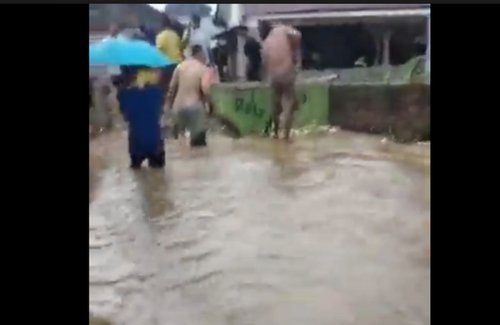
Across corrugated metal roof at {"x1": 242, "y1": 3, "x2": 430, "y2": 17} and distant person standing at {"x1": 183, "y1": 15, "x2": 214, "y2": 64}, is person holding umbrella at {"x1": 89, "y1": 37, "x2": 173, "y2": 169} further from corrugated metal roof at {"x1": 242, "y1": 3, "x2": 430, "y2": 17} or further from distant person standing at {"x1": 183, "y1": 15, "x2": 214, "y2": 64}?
corrugated metal roof at {"x1": 242, "y1": 3, "x2": 430, "y2": 17}

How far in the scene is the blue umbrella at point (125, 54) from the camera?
2609 mm

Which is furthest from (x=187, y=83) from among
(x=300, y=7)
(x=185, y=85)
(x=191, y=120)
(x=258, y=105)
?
(x=300, y=7)

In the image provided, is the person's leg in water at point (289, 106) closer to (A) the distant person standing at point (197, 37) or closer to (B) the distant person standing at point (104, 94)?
(A) the distant person standing at point (197, 37)

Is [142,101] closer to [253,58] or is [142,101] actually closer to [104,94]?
[104,94]

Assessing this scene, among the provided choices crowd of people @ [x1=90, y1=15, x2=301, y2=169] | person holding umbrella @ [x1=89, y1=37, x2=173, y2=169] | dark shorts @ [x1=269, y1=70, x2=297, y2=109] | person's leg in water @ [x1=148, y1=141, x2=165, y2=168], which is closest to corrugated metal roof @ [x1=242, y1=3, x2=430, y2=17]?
crowd of people @ [x1=90, y1=15, x2=301, y2=169]

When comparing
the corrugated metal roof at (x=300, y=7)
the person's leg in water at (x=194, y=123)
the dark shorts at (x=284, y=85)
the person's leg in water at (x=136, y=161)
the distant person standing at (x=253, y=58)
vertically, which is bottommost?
the person's leg in water at (x=136, y=161)

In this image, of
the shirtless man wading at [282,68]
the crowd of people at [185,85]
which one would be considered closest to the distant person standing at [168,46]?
the crowd of people at [185,85]

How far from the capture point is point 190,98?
2.68m

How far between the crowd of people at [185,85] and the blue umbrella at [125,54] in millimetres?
21

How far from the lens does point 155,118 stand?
268 centimetres

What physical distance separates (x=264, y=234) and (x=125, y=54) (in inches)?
25.6
